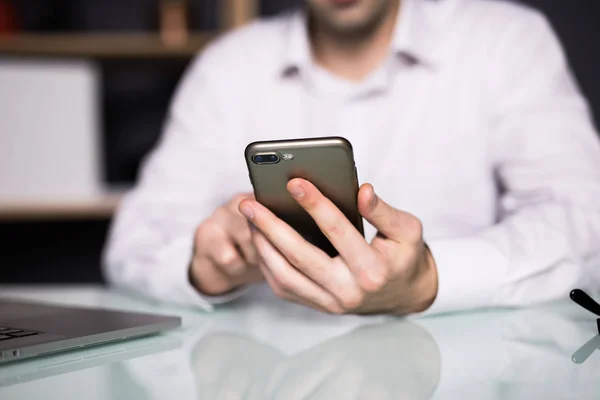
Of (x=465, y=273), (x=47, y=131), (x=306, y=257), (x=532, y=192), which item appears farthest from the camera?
(x=47, y=131)

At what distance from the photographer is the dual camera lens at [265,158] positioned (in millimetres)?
551

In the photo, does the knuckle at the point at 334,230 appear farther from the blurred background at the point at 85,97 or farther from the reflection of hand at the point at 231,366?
the blurred background at the point at 85,97

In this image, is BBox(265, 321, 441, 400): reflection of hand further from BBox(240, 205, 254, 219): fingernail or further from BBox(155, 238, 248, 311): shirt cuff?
BBox(155, 238, 248, 311): shirt cuff

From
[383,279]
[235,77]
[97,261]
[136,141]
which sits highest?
[235,77]

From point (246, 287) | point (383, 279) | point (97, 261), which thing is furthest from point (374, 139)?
point (97, 261)

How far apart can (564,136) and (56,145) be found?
1228 millimetres

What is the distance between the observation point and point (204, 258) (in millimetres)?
785

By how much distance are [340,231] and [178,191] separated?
0.65 metres

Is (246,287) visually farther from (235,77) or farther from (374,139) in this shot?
(235,77)

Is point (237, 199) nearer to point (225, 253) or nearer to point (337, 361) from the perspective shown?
point (225, 253)

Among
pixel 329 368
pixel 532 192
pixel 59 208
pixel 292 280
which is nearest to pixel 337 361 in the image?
pixel 329 368

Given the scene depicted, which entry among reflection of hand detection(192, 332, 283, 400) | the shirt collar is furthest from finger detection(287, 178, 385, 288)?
the shirt collar

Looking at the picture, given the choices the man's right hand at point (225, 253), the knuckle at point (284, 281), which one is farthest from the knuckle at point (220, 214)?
the knuckle at point (284, 281)

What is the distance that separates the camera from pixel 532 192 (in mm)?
989
